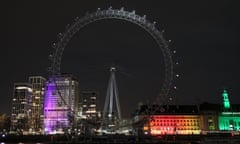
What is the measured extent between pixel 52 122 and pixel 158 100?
9047cm

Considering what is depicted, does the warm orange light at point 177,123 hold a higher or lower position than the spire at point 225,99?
lower

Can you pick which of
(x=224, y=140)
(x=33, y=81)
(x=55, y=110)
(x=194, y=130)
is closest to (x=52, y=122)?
(x=55, y=110)

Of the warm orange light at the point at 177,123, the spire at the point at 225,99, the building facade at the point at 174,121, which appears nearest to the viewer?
the building facade at the point at 174,121

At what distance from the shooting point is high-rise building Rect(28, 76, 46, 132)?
156625 millimetres

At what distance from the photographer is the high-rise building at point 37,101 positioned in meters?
157

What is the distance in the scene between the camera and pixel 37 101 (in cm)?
17100

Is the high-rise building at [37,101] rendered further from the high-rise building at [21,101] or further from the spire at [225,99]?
the spire at [225,99]

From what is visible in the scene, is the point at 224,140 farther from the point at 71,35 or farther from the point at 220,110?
the point at 220,110

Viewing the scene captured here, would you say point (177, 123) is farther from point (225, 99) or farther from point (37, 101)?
point (37, 101)

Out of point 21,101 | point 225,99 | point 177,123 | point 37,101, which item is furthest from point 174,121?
point 21,101

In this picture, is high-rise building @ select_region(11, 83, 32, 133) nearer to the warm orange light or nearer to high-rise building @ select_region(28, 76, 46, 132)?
high-rise building @ select_region(28, 76, 46, 132)

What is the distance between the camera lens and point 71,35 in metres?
53.0

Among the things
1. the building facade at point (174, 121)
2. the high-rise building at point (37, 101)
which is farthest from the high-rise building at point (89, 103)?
the building facade at point (174, 121)

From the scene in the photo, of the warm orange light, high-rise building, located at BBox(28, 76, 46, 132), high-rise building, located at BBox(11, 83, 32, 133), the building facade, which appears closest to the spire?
the building facade
